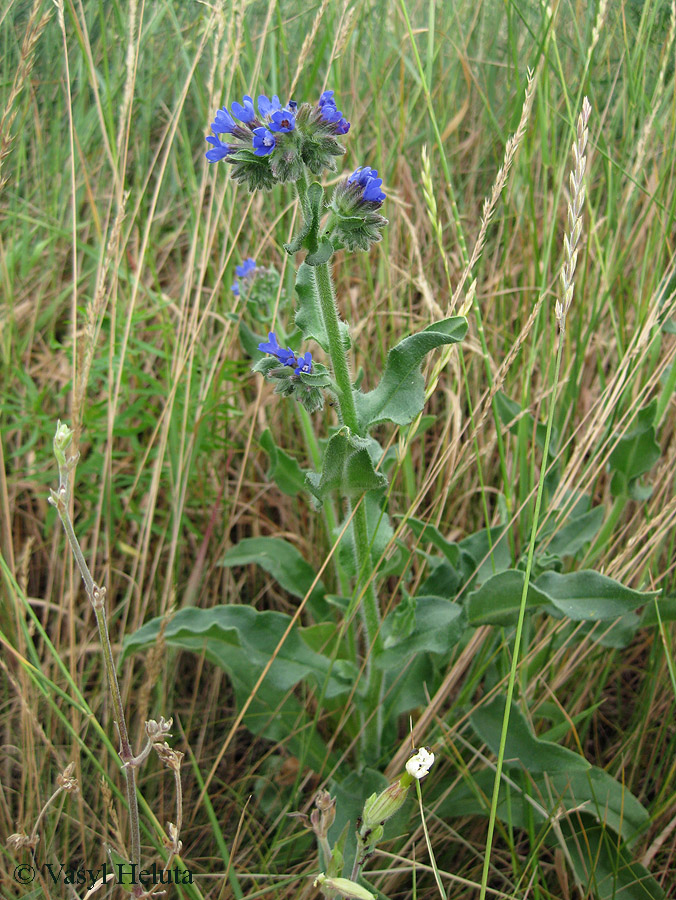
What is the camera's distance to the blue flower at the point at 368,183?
1534 millimetres

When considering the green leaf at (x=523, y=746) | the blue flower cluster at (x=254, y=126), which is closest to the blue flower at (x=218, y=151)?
the blue flower cluster at (x=254, y=126)

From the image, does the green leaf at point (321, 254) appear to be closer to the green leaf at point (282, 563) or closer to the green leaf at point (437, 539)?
the green leaf at point (437, 539)

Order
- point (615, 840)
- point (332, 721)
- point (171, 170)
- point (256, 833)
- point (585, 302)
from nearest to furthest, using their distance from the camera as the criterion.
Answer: point (615, 840) → point (256, 833) → point (332, 721) → point (585, 302) → point (171, 170)

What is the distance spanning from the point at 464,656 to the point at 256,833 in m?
0.78

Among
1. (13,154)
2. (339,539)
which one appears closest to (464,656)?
(339,539)

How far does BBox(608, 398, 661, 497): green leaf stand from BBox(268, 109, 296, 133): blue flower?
1.20 meters

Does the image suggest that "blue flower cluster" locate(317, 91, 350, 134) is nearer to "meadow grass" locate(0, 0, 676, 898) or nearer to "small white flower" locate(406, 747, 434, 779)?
"meadow grass" locate(0, 0, 676, 898)

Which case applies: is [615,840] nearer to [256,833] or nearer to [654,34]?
[256,833]

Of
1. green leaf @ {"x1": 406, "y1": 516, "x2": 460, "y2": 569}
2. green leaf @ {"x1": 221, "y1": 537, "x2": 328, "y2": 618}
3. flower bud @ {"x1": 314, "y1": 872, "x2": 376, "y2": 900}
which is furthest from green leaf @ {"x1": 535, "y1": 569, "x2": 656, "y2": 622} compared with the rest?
flower bud @ {"x1": 314, "y1": 872, "x2": 376, "y2": 900}

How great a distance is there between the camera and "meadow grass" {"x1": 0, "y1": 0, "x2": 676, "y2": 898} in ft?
6.47

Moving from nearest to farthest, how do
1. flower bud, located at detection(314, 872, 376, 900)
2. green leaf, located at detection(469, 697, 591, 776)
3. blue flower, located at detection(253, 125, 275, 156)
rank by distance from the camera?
flower bud, located at detection(314, 872, 376, 900), blue flower, located at detection(253, 125, 275, 156), green leaf, located at detection(469, 697, 591, 776)

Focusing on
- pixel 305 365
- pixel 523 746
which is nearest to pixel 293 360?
pixel 305 365

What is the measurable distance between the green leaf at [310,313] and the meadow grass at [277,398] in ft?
0.99

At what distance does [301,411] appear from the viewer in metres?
2.18
